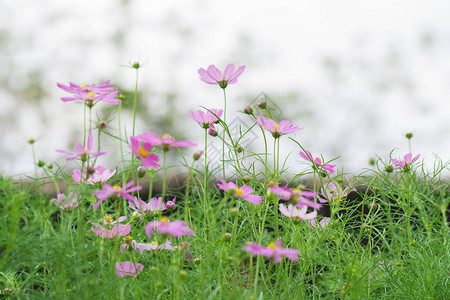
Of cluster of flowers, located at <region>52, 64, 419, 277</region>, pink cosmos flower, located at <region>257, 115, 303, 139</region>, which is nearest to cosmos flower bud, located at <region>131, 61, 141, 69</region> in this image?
cluster of flowers, located at <region>52, 64, 419, 277</region>

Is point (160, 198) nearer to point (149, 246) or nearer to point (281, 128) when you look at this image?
point (149, 246)

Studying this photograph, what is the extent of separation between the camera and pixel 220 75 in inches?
35.9

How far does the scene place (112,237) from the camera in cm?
82

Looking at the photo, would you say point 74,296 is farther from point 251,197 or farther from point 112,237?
point 251,197

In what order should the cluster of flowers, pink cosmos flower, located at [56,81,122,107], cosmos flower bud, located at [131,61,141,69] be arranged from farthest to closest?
1. cosmos flower bud, located at [131,61,141,69]
2. pink cosmos flower, located at [56,81,122,107]
3. the cluster of flowers

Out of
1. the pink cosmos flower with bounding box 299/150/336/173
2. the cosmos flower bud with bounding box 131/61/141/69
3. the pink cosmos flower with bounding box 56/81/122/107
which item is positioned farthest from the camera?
the cosmos flower bud with bounding box 131/61/141/69

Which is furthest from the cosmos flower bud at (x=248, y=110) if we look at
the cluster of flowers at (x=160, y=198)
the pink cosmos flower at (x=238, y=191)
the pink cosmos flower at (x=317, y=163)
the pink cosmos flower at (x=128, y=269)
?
the pink cosmos flower at (x=128, y=269)

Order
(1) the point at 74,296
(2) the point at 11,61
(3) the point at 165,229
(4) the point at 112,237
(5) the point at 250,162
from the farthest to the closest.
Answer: (2) the point at 11,61 → (5) the point at 250,162 → (4) the point at 112,237 → (1) the point at 74,296 → (3) the point at 165,229

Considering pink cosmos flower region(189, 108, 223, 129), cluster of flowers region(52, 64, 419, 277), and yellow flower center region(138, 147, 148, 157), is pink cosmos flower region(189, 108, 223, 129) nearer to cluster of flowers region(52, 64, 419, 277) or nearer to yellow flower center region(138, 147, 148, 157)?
cluster of flowers region(52, 64, 419, 277)

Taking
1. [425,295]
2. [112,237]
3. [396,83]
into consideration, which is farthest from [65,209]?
[396,83]

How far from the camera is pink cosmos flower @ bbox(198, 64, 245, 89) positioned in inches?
35.4

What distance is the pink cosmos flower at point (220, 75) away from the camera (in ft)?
2.95

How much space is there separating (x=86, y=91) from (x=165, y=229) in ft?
0.99

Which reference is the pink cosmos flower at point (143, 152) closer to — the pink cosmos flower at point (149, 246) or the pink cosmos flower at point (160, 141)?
the pink cosmos flower at point (160, 141)
